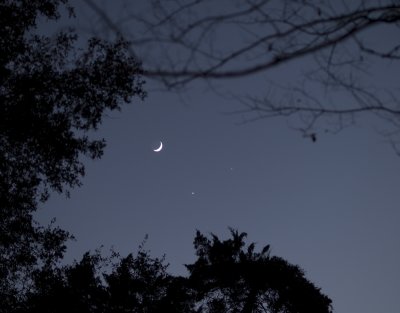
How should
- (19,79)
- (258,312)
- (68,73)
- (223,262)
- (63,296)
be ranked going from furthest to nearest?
1. (223,262)
2. (258,312)
3. (63,296)
4. (68,73)
5. (19,79)

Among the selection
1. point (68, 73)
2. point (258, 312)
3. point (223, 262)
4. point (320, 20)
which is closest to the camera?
point (320, 20)

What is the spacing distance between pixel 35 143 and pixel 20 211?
2.08 m

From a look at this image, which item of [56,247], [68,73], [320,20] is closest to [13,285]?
[56,247]

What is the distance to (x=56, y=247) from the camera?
11969 millimetres

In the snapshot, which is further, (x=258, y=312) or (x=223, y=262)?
(x=223, y=262)

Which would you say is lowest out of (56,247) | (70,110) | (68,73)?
(56,247)

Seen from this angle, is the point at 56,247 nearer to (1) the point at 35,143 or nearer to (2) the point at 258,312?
(1) the point at 35,143

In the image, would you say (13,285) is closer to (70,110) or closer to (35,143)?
(35,143)

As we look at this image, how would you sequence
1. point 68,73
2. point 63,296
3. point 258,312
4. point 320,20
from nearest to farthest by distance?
point 320,20, point 68,73, point 63,296, point 258,312

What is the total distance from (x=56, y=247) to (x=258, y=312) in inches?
631

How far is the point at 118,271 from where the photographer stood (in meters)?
25.4

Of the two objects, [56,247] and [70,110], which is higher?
[70,110]

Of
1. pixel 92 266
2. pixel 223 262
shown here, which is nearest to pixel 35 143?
pixel 92 266

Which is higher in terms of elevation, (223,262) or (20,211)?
(223,262)
